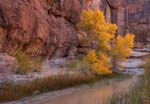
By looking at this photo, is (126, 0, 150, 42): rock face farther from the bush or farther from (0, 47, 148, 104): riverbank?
the bush

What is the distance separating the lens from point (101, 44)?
33781 millimetres

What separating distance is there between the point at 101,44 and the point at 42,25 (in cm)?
741

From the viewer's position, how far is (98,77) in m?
31.4

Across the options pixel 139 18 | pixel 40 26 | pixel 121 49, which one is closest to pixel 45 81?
pixel 40 26

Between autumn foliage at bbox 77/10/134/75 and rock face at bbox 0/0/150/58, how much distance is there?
174 centimetres

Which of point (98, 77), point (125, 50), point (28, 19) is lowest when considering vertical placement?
point (98, 77)

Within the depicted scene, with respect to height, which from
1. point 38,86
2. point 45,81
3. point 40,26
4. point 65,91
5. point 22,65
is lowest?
point 65,91

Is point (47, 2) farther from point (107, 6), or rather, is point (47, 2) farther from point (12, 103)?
point (107, 6)

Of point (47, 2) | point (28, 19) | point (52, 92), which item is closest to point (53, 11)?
point (47, 2)

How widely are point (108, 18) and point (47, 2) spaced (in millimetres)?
18896

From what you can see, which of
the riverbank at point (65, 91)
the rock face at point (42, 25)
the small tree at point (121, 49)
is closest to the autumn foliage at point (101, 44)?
the small tree at point (121, 49)

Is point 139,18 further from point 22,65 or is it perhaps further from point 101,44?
point 22,65

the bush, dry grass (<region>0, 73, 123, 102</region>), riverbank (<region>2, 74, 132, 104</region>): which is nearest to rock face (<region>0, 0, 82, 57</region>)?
the bush

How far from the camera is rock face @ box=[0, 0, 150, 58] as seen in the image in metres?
25.6
